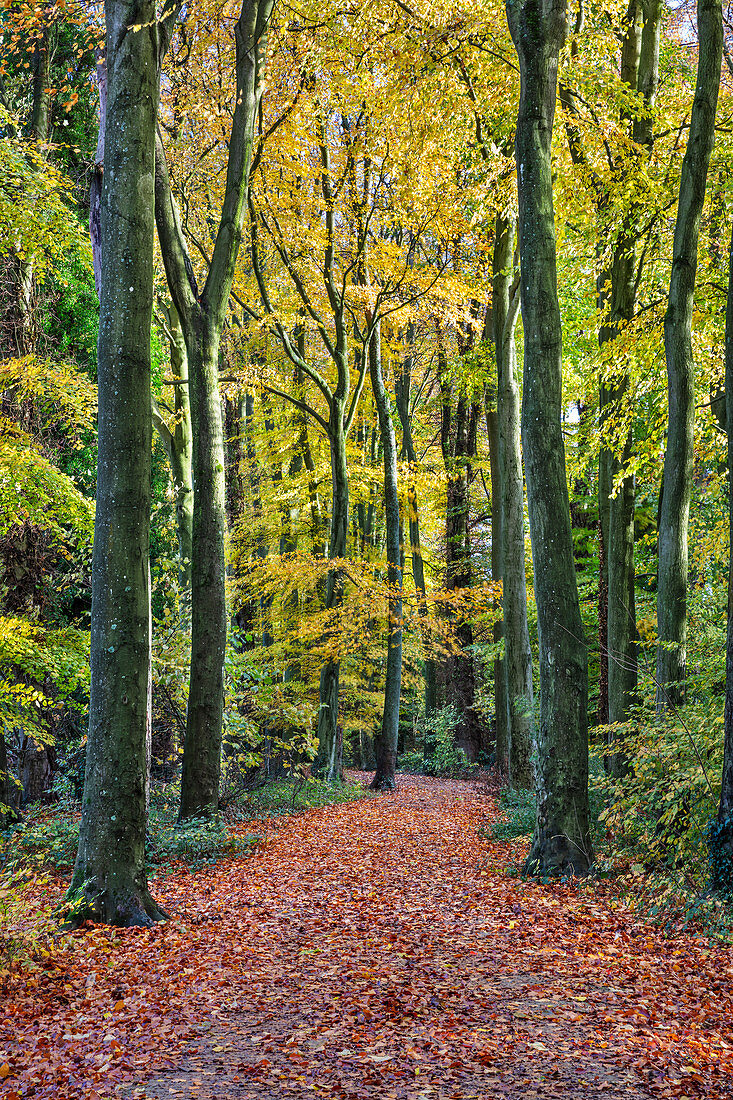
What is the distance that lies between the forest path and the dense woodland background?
0.97m

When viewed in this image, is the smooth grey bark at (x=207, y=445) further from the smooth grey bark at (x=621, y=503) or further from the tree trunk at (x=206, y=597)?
the smooth grey bark at (x=621, y=503)

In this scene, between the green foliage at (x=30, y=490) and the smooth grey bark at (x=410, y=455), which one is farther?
the smooth grey bark at (x=410, y=455)

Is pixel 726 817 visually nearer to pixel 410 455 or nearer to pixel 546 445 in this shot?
pixel 546 445

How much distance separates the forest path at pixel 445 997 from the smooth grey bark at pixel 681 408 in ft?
9.89

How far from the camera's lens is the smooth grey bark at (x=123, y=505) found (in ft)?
18.9

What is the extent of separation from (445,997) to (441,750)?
19441 millimetres

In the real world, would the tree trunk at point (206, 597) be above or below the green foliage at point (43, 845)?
above

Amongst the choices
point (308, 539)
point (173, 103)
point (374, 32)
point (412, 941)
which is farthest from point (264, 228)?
point (412, 941)

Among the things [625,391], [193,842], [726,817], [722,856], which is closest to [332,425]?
[625,391]

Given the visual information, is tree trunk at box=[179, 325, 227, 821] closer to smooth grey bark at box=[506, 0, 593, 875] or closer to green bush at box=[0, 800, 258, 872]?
green bush at box=[0, 800, 258, 872]

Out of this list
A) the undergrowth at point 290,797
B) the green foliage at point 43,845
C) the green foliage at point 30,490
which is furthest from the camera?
the undergrowth at point 290,797

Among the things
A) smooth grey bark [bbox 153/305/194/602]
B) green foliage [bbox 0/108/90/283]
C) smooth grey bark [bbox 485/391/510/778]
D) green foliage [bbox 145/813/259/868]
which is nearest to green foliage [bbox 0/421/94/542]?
green foliage [bbox 0/108/90/283]

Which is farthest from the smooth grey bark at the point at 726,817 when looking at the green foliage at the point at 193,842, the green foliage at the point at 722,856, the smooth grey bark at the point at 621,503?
the green foliage at the point at 193,842

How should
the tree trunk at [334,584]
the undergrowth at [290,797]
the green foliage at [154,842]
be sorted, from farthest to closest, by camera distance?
the tree trunk at [334,584]
the undergrowth at [290,797]
the green foliage at [154,842]
